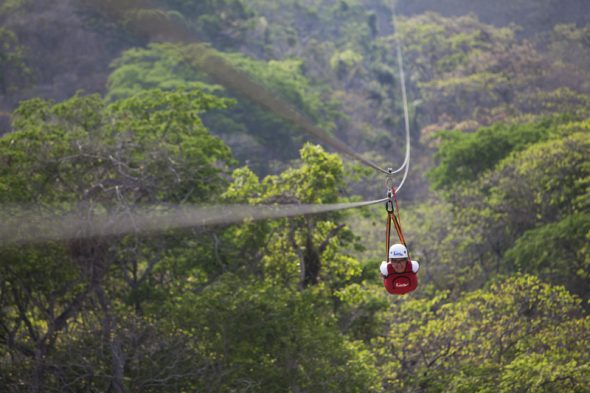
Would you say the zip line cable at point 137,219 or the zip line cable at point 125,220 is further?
the zip line cable at point 125,220

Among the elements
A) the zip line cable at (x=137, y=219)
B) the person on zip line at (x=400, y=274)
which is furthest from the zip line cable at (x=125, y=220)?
the person on zip line at (x=400, y=274)

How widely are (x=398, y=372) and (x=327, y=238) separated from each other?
348 cm

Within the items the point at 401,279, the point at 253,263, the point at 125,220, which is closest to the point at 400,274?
the point at 401,279

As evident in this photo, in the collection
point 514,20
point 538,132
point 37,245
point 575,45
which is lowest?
point 37,245

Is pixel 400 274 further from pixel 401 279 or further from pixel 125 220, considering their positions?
pixel 125 220

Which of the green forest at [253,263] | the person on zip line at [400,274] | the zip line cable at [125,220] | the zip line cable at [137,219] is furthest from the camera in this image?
the zip line cable at [125,220]

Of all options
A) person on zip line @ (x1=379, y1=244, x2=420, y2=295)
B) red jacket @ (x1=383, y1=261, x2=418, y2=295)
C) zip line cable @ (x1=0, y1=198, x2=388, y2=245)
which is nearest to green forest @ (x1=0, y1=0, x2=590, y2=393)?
zip line cable @ (x1=0, y1=198, x2=388, y2=245)

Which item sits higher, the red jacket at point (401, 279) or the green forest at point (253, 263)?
the green forest at point (253, 263)

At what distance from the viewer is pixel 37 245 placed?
18719mm

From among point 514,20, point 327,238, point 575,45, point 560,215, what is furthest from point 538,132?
point 514,20

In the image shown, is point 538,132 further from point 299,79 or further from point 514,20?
point 514,20

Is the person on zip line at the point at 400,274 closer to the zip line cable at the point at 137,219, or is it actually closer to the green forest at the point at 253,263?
the green forest at the point at 253,263

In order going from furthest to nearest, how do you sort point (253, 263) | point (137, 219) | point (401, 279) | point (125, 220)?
point (253, 263) < point (137, 219) < point (125, 220) < point (401, 279)

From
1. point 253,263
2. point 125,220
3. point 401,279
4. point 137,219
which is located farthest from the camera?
point 253,263
